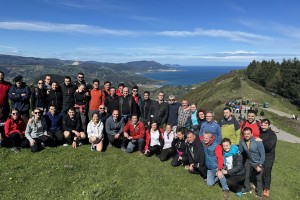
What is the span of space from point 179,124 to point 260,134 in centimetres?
473

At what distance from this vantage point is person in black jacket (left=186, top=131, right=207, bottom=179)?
43.1 feet

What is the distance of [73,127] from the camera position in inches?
603

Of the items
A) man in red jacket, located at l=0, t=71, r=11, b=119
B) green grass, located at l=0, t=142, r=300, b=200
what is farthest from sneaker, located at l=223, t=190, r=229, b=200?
man in red jacket, located at l=0, t=71, r=11, b=119

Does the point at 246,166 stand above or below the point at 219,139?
below

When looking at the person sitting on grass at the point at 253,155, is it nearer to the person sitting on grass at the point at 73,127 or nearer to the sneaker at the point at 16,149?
the person sitting on grass at the point at 73,127

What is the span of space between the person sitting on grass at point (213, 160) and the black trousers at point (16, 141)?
30.4 feet

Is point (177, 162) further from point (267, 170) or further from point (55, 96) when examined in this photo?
point (55, 96)

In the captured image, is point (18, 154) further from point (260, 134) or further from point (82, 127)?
point (260, 134)

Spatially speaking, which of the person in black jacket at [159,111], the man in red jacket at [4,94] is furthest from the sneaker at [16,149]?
the person in black jacket at [159,111]

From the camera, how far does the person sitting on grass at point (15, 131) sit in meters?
14.1

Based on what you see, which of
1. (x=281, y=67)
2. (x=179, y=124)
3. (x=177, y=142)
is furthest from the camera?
(x=281, y=67)

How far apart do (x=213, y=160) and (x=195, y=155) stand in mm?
982

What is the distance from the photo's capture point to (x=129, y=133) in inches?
615

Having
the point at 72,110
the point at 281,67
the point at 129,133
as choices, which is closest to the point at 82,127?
the point at 72,110
